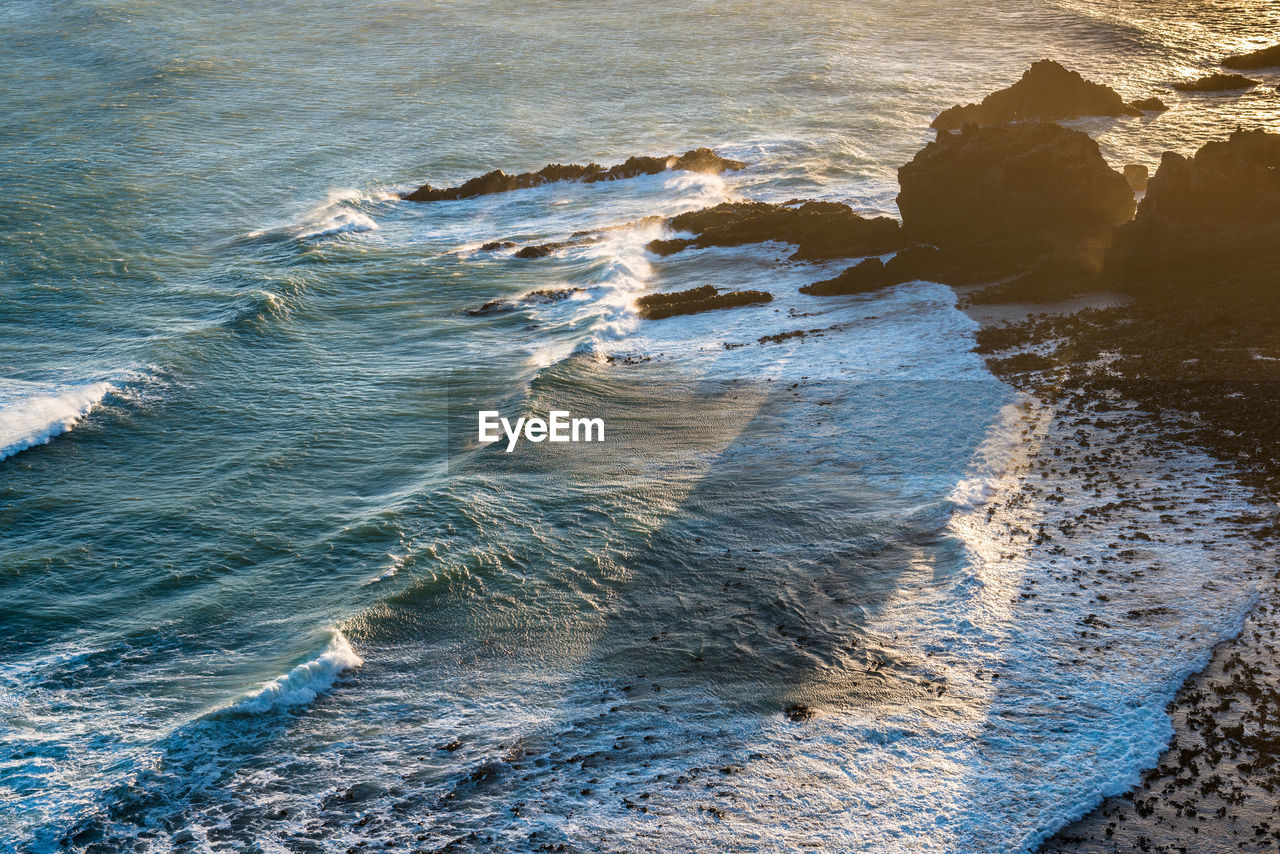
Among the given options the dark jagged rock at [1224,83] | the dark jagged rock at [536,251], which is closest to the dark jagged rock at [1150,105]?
the dark jagged rock at [1224,83]

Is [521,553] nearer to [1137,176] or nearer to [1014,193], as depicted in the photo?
[1014,193]

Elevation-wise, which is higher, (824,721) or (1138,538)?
(1138,538)

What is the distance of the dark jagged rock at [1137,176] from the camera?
1597 inches

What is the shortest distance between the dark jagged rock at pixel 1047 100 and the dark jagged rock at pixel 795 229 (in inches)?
653

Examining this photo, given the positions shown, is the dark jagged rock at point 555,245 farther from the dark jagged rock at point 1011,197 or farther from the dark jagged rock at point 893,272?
the dark jagged rock at point 1011,197

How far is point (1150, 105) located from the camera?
52.9 m

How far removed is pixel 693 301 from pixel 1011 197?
483 inches

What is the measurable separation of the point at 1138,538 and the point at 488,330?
72.2ft

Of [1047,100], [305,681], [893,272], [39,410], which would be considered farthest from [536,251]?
[1047,100]

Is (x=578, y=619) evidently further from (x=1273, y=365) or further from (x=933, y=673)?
(x=1273, y=365)

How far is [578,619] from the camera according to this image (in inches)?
770

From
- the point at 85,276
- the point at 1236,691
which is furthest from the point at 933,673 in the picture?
the point at 85,276

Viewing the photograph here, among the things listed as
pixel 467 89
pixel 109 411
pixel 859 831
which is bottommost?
pixel 859 831

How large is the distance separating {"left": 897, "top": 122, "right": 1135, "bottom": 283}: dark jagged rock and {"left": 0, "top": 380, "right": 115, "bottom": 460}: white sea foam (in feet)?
93.5
